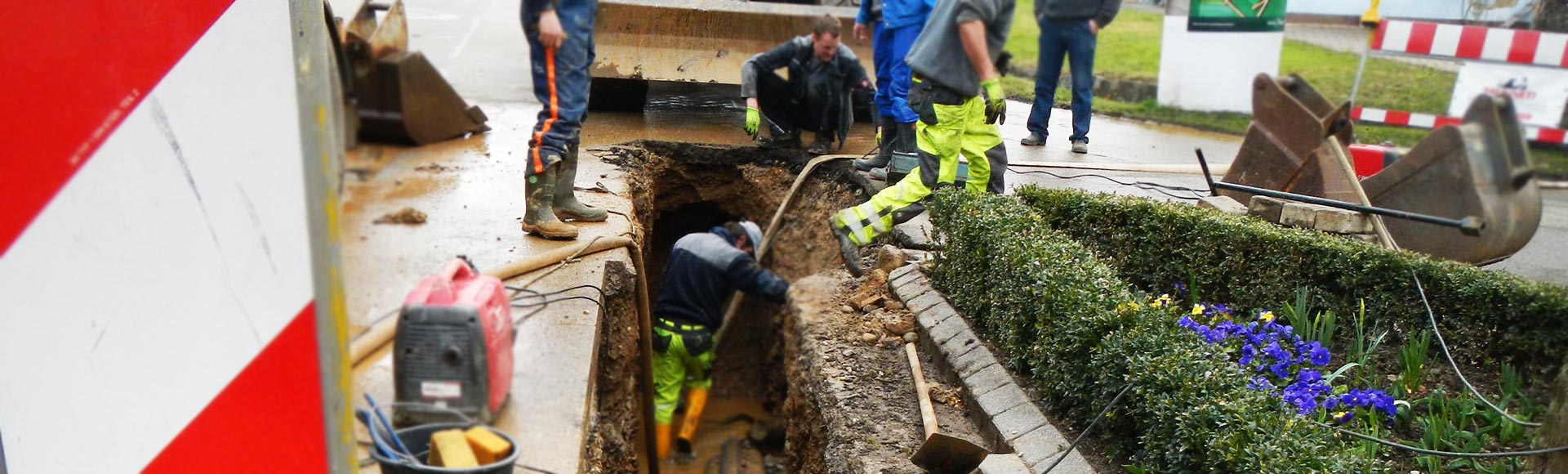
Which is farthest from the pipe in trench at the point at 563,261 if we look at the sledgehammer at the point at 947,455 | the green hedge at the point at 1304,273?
the green hedge at the point at 1304,273

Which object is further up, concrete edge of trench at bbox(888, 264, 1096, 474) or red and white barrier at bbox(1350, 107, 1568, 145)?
red and white barrier at bbox(1350, 107, 1568, 145)

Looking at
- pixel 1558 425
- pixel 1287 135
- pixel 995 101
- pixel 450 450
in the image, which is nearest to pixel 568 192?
pixel 450 450

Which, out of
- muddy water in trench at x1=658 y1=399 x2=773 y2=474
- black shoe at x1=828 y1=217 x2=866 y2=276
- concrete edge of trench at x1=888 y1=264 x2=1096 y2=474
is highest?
black shoe at x1=828 y1=217 x2=866 y2=276

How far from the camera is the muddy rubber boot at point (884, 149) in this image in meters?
4.02

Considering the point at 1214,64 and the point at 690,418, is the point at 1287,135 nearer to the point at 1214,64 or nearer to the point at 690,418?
the point at 1214,64

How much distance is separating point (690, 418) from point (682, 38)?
2.29 meters

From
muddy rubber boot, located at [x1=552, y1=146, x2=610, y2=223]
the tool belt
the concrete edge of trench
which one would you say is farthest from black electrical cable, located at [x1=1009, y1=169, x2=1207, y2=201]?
muddy rubber boot, located at [x1=552, y1=146, x2=610, y2=223]

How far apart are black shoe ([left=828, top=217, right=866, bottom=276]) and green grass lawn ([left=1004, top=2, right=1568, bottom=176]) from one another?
1.20 meters

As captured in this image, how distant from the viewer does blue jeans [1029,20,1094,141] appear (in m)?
3.12

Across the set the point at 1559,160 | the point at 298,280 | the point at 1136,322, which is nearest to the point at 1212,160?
the point at 1136,322

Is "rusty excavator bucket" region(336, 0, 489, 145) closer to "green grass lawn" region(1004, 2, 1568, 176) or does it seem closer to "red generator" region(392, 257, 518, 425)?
"red generator" region(392, 257, 518, 425)

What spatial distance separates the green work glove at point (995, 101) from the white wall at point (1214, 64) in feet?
4.15

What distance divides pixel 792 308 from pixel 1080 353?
166 cm

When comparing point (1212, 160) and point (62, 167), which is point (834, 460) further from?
point (62, 167)
